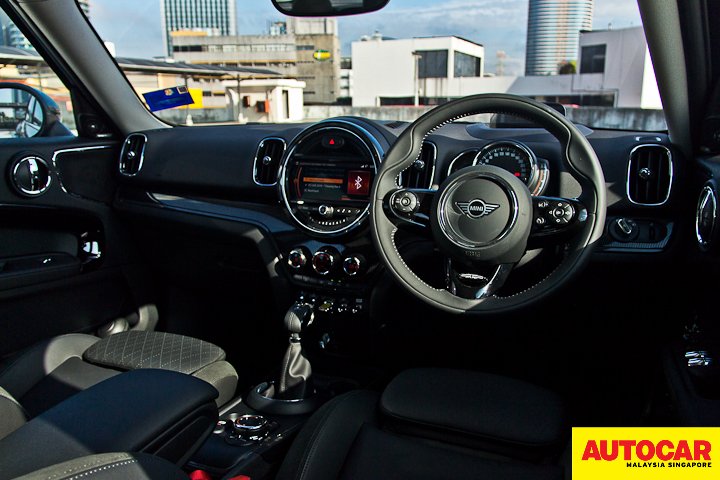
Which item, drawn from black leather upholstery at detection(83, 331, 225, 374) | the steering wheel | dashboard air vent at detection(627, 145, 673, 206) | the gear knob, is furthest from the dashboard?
black leather upholstery at detection(83, 331, 225, 374)

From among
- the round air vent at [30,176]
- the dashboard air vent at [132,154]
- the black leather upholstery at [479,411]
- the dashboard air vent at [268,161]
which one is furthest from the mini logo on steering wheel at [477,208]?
the round air vent at [30,176]

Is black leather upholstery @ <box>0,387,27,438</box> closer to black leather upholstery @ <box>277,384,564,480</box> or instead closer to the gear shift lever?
black leather upholstery @ <box>277,384,564,480</box>

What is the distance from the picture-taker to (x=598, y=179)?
1706mm

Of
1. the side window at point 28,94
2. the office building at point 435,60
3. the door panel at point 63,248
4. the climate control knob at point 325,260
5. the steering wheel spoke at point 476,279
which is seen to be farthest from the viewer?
the office building at point 435,60

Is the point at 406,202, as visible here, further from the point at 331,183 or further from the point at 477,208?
the point at 331,183

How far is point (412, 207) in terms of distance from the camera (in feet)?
6.20

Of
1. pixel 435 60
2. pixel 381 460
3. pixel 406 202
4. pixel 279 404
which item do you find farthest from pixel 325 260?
pixel 435 60

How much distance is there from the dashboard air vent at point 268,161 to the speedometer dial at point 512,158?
3.10 ft

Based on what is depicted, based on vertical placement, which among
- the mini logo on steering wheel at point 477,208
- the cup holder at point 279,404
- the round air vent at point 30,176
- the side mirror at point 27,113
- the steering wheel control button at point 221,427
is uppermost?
the side mirror at point 27,113

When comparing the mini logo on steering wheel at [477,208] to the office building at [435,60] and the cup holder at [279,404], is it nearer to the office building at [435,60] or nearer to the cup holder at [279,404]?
the office building at [435,60]

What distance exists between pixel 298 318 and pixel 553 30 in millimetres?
1683

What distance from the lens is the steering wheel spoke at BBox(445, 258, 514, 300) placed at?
1814 mm

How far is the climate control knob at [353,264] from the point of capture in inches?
97.3

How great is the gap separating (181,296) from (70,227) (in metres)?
0.66
